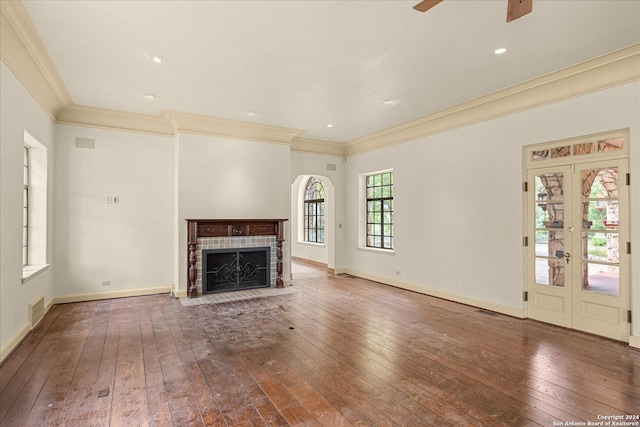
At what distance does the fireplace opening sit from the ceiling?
260cm

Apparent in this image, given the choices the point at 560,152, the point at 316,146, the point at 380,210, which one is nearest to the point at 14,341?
the point at 316,146

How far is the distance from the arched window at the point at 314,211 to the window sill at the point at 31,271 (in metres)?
6.47

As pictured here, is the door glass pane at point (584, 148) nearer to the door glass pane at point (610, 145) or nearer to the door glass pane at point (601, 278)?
the door glass pane at point (610, 145)

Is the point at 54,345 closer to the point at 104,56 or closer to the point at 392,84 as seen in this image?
the point at 104,56

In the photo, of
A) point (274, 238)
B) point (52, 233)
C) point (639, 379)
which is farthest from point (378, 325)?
point (52, 233)

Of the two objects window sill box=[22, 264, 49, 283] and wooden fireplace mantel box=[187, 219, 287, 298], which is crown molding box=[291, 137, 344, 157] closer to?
wooden fireplace mantel box=[187, 219, 287, 298]

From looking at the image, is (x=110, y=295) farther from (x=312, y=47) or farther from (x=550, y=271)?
(x=550, y=271)

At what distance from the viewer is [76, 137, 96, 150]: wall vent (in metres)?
5.44

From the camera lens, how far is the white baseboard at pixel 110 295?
17.6ft

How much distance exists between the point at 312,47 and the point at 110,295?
5060 mm

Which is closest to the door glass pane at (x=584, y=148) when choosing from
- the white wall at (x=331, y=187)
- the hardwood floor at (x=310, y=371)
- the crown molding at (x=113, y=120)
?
the hardwood floor at (x=310, y=371)

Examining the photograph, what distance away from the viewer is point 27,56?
137 inches

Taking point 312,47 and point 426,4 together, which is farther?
point 312,47

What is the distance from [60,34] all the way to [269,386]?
12.3 ft
